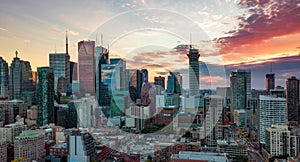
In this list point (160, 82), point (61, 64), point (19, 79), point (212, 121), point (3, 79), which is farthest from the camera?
point (61, 64)

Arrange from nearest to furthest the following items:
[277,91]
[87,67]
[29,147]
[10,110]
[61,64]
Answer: [29,147]
[87,67]
[277,91]
[10,110]
[61,64]

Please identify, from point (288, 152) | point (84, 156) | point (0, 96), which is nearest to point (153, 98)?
point (84, 156)

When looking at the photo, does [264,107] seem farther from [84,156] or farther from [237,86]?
[84,156]

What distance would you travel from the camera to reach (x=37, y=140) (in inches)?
174

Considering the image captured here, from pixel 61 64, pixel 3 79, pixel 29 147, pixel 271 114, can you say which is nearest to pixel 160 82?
→ pixel 29 147

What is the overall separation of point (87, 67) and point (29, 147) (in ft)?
7.99

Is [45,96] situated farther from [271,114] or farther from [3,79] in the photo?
[271,114]

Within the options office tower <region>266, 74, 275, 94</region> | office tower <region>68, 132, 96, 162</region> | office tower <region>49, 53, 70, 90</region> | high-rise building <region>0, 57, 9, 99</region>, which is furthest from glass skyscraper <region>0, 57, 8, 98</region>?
office tower <region>266, 74, 275, 94</region>

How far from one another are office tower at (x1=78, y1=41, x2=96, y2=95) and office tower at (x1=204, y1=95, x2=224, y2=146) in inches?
109

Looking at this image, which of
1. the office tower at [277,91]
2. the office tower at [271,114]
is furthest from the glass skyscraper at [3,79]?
the office tower at [277,91]

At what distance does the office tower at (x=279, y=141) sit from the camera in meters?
4.08

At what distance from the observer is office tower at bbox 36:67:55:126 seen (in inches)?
278

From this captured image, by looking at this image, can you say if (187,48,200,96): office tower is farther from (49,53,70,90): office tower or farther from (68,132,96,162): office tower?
(49,53,70,90): office tower

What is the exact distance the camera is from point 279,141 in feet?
13.6
